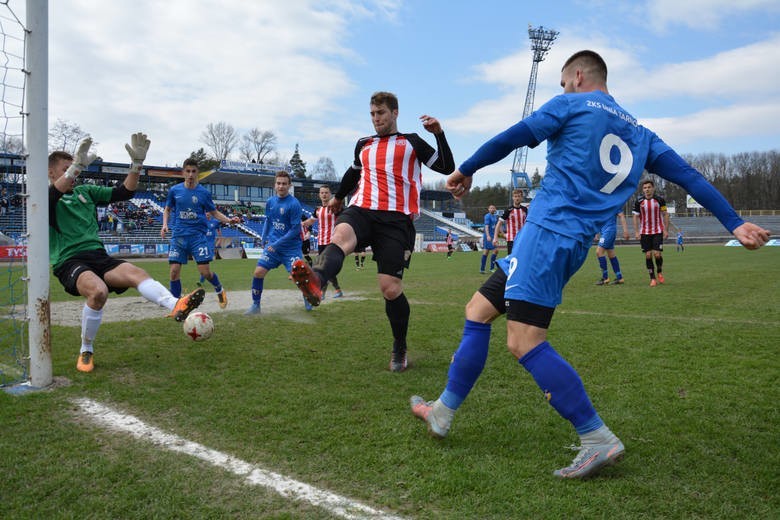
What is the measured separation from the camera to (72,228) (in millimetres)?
4809

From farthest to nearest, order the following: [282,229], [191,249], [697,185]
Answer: [191,249]
[282,229]
[697,185]

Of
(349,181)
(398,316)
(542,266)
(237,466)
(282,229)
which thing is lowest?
(237,466)

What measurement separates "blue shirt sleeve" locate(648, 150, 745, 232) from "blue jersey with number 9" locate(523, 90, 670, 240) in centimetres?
24

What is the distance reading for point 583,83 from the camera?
9.77ft

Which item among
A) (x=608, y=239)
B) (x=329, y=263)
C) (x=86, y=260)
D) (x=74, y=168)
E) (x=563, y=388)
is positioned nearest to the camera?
(x=563, y=388)

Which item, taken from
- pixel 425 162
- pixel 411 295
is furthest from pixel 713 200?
pixel 411 295

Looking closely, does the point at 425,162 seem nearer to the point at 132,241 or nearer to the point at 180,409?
the point at 180,409

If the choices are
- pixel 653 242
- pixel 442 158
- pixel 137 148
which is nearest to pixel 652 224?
pixel 653 242

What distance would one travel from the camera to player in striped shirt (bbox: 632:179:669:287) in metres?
12.6

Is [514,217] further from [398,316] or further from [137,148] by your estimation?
[137,148]

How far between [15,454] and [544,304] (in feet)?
9.60

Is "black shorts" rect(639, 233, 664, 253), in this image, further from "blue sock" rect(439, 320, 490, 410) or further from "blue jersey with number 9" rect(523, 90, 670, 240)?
"blue sock" rect(439, 320, 490, 410)

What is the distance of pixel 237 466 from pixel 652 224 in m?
12.7

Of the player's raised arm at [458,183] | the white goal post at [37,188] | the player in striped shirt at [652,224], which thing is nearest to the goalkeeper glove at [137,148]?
the white goal post at [37,188]
